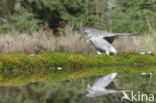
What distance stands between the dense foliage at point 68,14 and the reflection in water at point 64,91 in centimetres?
913

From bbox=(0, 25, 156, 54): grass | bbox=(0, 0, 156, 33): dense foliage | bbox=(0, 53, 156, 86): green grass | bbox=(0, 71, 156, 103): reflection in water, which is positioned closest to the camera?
bbox=(0, 71, 156, 103): reflection in water

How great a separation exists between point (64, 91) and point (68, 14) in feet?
39.7

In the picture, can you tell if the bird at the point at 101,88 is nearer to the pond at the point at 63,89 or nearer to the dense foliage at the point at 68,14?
the pond at the point at 63,89

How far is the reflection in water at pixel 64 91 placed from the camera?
4.78 meters

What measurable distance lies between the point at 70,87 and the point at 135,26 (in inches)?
582

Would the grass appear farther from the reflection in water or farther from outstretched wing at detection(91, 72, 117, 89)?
the reflection in water

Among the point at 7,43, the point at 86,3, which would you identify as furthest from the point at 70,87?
the point at 86,3

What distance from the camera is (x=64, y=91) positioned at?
551 centimetres

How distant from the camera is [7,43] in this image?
11391mm

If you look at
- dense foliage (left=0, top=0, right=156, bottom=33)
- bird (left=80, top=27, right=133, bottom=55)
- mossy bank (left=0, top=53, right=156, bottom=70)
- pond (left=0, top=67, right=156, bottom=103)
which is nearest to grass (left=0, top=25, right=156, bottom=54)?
bird (left=80, top=27, right=133, bottom=55)

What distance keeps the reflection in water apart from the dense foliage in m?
9.13

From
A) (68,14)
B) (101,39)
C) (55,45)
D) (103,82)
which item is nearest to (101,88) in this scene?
(103,82)

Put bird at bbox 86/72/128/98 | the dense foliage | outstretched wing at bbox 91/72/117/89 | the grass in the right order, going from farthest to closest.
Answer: the dense foliage, the grass, outstretched wing at bbox 91/72/117/89, bird at bbox 86/72/128/98

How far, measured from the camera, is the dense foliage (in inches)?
660
